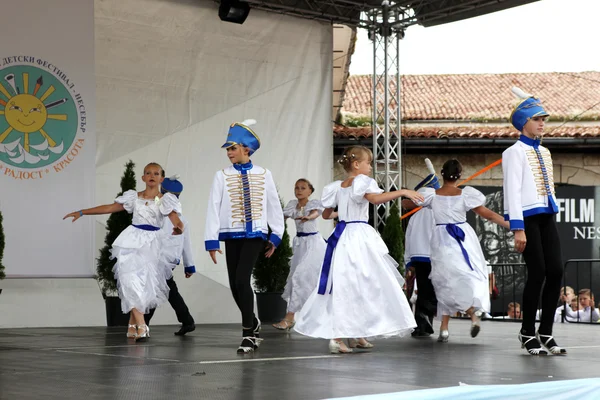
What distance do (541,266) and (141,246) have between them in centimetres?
392

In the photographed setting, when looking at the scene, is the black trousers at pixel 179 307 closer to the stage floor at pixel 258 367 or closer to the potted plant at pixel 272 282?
Answer: the stage floor at pixel 258 367

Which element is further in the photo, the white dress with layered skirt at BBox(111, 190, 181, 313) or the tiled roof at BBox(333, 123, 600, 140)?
the tiled roof at BBox(333, 123, 600, 140)

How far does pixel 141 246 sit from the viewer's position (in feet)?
29.1

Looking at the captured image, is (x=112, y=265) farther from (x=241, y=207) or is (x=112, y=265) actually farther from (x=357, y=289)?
(x=357, y=289)

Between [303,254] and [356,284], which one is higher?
[303,254]

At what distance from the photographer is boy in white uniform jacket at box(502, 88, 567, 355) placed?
6.79 meters

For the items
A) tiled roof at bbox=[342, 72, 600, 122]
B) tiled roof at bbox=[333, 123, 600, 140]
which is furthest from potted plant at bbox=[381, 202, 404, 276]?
tiled roof at bbox=[342, 72, 600, 122]

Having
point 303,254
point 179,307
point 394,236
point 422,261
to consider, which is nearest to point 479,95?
point 394,236

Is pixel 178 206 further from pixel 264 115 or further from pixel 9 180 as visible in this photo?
pixel 264 115

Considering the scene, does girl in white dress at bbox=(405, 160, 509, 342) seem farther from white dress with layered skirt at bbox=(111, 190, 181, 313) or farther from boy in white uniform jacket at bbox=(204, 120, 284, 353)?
white dress with layered skirt at bbox=(111, 190, 181, 313)

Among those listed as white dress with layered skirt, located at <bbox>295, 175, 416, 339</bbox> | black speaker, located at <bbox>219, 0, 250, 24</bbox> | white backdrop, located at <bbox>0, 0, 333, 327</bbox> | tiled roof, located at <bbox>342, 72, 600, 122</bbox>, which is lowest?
white dress with layered skirt, located at <bbox>295, 175, 416, 339</bbox>

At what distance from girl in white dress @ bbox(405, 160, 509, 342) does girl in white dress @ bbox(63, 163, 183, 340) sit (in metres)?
2.56

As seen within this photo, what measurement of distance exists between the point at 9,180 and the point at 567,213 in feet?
39.5

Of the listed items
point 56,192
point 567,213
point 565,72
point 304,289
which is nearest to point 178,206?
point 304,289
